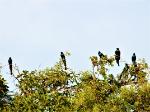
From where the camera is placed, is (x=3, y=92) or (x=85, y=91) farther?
(x=3, y=92)

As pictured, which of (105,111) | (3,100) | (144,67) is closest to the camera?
(105,111)

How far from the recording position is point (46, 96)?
162 ft

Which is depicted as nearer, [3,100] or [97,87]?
[97,87]

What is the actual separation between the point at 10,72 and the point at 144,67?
9.60 m

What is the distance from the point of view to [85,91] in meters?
47.8

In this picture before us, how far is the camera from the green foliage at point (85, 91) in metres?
47.2

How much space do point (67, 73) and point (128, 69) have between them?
4476 millimetres

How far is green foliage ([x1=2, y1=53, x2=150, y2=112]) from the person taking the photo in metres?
47.2

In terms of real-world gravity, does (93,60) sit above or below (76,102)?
above

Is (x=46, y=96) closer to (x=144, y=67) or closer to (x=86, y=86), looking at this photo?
(x=86, y=86)

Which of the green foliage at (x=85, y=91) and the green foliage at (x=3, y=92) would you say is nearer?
the green foliage at (x=85, y=91)

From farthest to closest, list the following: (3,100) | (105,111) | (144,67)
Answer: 1. (3,100)
2. (144,67)
3. (105,111)

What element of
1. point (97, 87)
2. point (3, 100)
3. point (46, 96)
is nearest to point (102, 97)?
point (97, 87)

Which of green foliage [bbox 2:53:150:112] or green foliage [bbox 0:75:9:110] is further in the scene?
green foliage [bbox 0:75:9:110]
